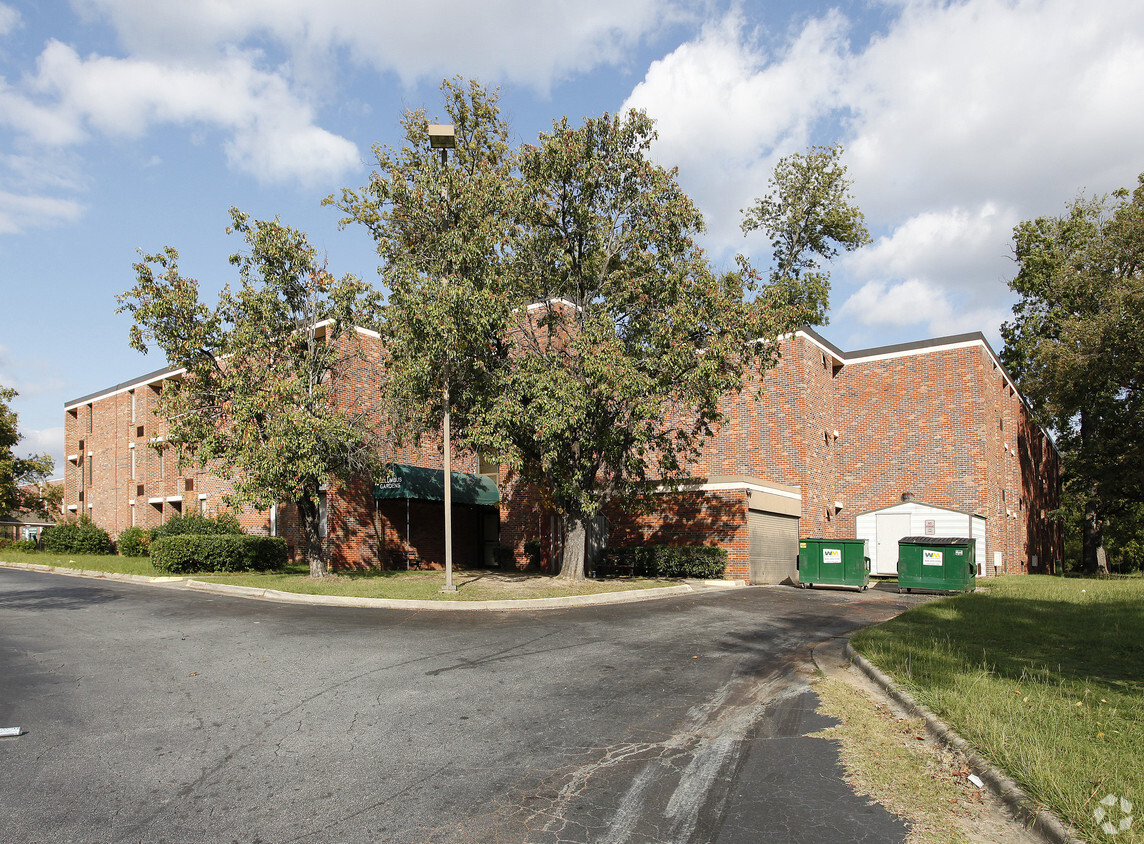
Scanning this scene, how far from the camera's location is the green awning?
951 inches

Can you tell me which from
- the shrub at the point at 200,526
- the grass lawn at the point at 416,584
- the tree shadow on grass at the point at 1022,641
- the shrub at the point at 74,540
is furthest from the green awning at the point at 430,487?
the shrub at the point at 74,540

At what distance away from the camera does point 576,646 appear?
10133mm

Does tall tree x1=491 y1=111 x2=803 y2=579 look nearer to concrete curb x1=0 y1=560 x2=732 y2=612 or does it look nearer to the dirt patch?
concrete curb x1=0 y1=560 x2=732 y2=612

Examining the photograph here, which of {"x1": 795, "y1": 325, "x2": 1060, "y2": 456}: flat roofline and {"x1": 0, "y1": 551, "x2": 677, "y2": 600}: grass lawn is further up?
{"x1": 795, "y1": 325, "x2": 1060, "y2": 456}: flat roofline

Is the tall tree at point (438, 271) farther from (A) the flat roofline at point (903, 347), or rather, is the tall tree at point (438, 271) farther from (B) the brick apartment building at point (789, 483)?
(A) the flat roofline at point (903, 347)

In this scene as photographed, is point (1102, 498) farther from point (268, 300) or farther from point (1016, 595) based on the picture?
point (268, 300)

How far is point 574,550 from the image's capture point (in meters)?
19.6

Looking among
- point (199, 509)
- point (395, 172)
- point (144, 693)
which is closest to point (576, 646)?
point (144, 693)

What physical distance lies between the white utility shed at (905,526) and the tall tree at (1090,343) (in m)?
9.39

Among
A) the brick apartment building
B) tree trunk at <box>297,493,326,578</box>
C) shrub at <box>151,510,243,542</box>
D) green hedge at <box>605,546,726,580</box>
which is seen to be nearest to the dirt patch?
green hedge at <box>605,546,726,580</box>

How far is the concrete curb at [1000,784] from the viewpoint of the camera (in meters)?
4.14

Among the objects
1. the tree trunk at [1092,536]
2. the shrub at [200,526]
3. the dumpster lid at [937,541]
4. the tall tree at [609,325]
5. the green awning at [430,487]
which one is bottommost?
the tree trunk at [1092,536]

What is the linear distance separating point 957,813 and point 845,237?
123 feet

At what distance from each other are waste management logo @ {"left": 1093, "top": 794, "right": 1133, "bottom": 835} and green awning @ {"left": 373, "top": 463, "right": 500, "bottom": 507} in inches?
764
